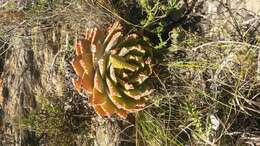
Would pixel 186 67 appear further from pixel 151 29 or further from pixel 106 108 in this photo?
pixel 106 108

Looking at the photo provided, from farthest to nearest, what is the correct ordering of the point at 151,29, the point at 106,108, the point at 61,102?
1. the point at 61,102
2. the point at 151,29
3. the point at 106,108

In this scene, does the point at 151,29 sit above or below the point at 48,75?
above

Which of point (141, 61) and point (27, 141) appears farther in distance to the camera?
point (27, 141)

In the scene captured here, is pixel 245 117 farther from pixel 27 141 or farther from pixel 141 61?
pixel 27 141

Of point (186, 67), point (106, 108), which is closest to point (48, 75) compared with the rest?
point (106, 108)

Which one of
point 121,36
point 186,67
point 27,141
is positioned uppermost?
point 121,36

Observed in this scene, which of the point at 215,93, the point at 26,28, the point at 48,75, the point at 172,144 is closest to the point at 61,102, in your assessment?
the point at 48,75

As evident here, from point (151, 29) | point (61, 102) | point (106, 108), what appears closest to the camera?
point (106, 108)
